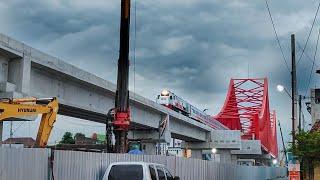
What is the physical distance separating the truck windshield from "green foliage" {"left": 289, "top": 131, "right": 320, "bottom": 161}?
22876 millimetres

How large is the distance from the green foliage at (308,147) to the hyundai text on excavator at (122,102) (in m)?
15.9

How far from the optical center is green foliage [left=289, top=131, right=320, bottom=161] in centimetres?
3822

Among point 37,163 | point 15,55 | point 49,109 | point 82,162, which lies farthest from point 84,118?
point 37,163

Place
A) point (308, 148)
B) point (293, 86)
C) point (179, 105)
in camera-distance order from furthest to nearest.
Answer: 1. point (179, 105)
2. point (308, 148)
3. point (293, 86)

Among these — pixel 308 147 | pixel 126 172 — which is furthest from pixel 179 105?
pixel 126 172

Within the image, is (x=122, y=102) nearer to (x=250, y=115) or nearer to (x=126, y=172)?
(x=126, y=172)

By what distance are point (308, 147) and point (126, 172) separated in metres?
23.6

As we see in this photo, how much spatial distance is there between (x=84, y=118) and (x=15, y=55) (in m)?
20.7

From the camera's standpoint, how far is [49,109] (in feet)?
71.3

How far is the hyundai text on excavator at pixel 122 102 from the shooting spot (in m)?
26.4

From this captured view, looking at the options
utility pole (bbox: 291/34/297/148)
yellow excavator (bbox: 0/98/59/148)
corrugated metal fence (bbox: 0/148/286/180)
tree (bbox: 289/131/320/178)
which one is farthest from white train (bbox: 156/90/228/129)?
yellow excavator (bbox: 0/98/59/148)

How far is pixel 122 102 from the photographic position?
26984 mm

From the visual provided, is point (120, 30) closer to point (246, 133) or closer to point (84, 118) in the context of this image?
point (84, 118)

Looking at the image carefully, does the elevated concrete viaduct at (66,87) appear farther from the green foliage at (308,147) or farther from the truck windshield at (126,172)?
the green foliage at (308,147)
